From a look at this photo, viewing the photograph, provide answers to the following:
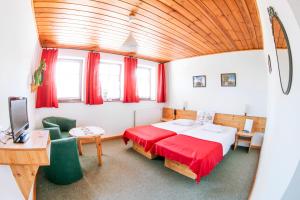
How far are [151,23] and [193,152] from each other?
2.21m

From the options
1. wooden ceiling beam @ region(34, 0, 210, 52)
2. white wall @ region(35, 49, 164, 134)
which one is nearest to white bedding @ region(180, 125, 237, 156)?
white wall @ region(35, 49, 164, 134)

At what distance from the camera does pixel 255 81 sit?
3.80m

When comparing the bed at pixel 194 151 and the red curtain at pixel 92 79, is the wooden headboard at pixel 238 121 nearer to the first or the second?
the bed at pixel 194 151

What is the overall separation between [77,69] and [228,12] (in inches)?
147

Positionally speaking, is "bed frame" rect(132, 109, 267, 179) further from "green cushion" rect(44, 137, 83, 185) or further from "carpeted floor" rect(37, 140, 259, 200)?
"green cushion" rect(44, 137, 83, 185)

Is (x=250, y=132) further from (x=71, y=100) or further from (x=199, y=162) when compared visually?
(x=71, y=100)

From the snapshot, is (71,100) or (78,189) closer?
(78,189)

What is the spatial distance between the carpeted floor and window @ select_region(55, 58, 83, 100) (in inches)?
70.5

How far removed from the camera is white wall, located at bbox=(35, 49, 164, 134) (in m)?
3.77

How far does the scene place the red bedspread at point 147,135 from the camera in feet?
10.0

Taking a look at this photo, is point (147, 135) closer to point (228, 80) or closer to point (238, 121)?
point (238, 121)

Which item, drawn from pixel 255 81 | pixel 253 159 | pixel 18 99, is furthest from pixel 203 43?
pixel 18 99

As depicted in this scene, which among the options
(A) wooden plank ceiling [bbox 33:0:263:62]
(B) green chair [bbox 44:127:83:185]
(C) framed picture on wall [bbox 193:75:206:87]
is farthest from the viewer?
(C) framed picture on wall [bbox 193:75:206:87]

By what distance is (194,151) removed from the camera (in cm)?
247
